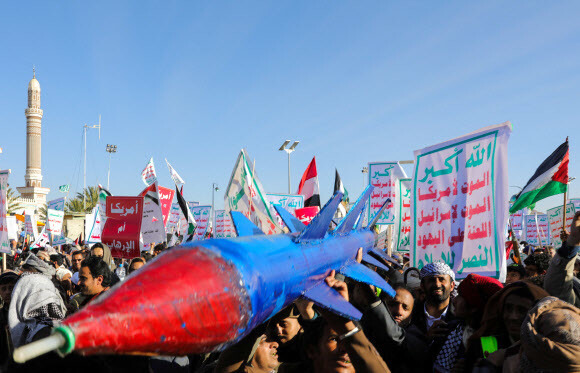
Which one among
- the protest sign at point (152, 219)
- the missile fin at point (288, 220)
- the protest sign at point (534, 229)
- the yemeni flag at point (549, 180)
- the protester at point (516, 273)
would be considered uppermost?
the yemeni flag at point (549, 180)

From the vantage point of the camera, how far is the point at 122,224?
8.02 metres

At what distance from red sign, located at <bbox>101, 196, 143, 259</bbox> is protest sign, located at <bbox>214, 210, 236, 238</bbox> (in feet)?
5.13

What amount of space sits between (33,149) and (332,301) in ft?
219

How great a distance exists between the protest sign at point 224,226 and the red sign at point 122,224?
1.56 m

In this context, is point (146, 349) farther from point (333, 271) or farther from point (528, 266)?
point (528, 266)

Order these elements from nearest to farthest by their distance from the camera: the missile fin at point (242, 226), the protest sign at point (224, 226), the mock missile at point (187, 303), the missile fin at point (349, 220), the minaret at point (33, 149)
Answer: the mock missile at point (187, 303)
the missile fin at point (242, 226)
the missile fin at point (349, 220)
the protest sign at point (224, 226)
the minaret at point (33, 149)

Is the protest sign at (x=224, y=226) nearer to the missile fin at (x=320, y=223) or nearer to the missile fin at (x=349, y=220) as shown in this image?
the missile fin at (x=349, y=220)

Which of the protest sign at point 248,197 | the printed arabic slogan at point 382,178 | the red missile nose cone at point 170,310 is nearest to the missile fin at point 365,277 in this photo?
the red missile nose cone at point 170,310

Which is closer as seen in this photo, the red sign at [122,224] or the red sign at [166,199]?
the red sign at [122,224]

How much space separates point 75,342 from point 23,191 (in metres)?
65.2

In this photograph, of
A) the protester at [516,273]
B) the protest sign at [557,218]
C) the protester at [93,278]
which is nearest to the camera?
the protester at [93,278]

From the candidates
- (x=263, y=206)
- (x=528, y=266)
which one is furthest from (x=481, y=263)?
(x=263, y=206)

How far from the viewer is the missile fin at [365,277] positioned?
2.84 meters

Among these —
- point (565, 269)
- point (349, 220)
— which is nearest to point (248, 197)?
point (349, 220)
